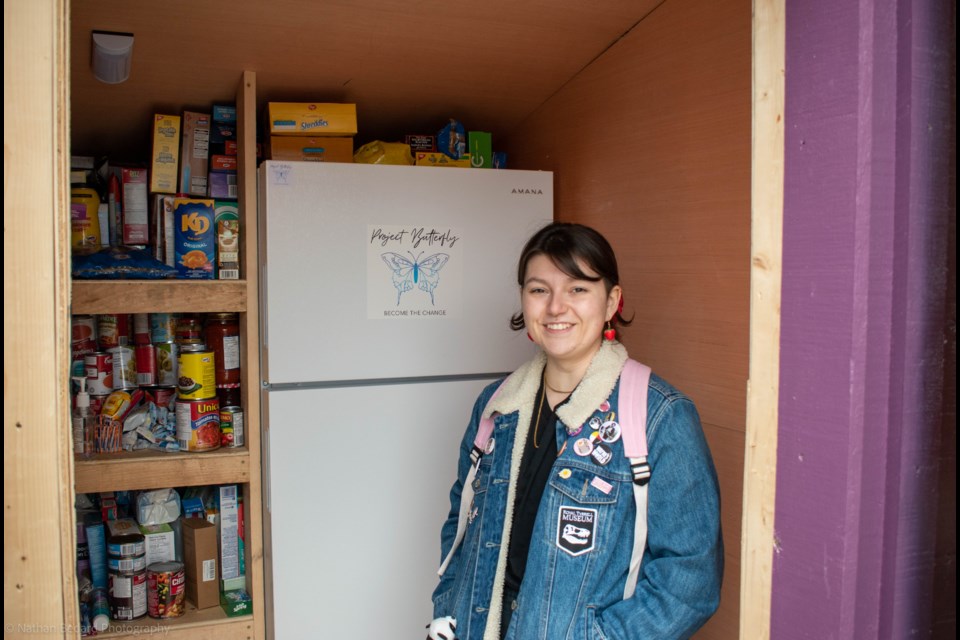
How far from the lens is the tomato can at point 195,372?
6.72 feet

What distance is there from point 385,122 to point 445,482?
1098 millimetres

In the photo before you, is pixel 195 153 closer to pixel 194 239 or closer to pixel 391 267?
pixel 194 239

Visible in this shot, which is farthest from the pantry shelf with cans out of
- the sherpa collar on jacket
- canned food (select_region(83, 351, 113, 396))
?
the sherpa collar on jacket

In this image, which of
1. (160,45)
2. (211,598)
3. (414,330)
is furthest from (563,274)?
(211,598)

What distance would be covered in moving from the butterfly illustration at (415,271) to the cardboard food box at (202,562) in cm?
79

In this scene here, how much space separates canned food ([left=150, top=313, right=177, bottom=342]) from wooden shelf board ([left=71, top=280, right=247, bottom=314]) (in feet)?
0.59

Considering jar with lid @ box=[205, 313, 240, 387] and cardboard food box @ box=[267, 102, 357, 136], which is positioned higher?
cardboard food box @ box=[267, 102, 357, 136]

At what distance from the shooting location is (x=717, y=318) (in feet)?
5.28

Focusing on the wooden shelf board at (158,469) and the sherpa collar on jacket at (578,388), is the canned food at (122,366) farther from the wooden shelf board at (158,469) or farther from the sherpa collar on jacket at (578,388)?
the sherpa collar on jacket at (578,388)

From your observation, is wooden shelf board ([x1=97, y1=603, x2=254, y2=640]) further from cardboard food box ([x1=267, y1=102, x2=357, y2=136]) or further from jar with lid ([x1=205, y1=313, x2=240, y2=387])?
cardboard food box ([x1=267, y1=102, x2=357, y2=136])

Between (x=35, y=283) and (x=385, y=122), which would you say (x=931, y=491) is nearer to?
(x=35, y=283)

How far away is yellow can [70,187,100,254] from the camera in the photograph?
80.6 inches

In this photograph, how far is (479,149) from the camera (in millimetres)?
2312

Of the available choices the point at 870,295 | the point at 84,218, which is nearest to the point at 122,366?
the point at 84,218
